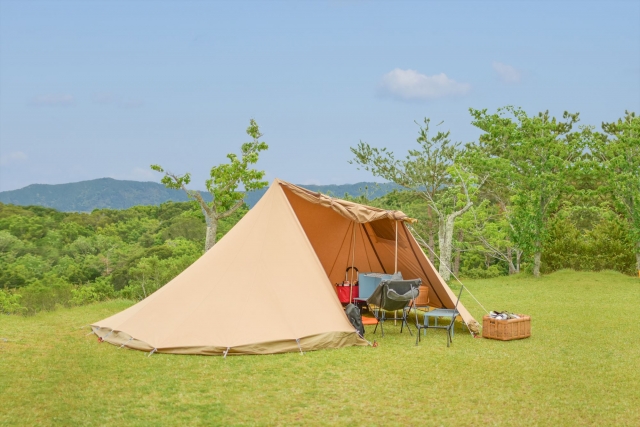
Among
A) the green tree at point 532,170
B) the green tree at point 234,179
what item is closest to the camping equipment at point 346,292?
the green tree at point 234,179

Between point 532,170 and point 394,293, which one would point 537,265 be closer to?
point 532,170

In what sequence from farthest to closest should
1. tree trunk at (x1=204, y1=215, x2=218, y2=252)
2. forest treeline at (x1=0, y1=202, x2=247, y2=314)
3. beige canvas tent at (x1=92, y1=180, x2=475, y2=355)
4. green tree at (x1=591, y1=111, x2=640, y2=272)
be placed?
forest treeline at (x1=0, y1=202, x2=247, y2=314) < green tree at (x1=591, y1=111, x2=640, y2=272) < tree trunk at (x1=204, y1=215, x2=218, y2=252) < beige canvas tent at (x1=92, y1=180, x2=475, y2=355)

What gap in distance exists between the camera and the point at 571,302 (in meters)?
13.0

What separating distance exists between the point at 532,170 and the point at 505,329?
11.8 metres

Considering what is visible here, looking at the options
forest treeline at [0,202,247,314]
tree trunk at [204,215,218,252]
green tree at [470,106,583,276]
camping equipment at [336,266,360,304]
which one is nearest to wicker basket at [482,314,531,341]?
camping equipment at [336,266,360,304]

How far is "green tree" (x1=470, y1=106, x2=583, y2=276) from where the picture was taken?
18.3m

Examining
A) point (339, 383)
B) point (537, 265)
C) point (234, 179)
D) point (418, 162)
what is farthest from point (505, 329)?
point (418, 162)

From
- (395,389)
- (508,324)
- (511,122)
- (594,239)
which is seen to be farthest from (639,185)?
(395,389)

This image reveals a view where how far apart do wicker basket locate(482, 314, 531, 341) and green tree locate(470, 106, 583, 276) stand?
34.9ft

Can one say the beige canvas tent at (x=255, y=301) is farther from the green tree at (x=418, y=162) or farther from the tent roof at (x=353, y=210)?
the green tree at (x=418, y=162)

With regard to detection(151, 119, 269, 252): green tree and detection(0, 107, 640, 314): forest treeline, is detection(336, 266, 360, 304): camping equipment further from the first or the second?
detection(151, 119, 269, 252): green tree

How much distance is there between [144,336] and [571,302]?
9407 mm

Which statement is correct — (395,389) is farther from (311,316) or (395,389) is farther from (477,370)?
(311,316)

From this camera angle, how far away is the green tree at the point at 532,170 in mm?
18297
